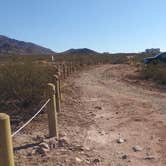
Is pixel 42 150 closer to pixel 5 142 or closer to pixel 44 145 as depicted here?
pixel 44 145

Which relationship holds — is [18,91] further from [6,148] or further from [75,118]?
[6,148]

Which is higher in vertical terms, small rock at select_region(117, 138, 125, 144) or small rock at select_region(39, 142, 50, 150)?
small rock at select_region(39, 142, 50, 150)

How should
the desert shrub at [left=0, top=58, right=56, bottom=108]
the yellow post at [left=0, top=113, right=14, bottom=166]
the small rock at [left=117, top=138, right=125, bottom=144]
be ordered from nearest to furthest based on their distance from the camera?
the yellow post at [left=0, top=113, right=14, bottom=166] → the small rock at [left=117, top=138, right=125, bottom=144] → the desert shrub at [left=0, top=58, right=56, bottom=108]

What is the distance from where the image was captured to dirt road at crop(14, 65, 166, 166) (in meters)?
5.98

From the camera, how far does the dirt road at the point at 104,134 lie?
598 centimetres

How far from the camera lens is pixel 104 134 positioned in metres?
7.57

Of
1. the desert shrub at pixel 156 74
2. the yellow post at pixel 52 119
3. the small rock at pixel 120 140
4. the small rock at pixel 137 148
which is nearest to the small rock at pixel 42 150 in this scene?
the yellow post at pixel 52 119

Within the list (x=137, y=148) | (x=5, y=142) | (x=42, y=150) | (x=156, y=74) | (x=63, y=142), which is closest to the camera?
(x=5, y=142)

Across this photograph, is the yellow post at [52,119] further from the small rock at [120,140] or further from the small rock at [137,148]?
the small rock at [137,148]

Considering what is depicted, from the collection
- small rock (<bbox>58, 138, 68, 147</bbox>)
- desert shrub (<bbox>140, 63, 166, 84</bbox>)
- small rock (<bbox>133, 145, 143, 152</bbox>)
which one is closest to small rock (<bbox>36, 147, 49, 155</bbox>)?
small rock (<bbox>58, 138, 68, 147</bbox>)

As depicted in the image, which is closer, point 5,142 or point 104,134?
point 5,142

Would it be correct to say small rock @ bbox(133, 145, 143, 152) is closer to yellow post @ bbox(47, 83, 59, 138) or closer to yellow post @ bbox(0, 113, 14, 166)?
yellow post @ bbox(47, 83, 59, 138)

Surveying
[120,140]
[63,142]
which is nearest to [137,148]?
[120,140]

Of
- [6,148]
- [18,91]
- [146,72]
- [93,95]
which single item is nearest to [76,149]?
[6,148]
